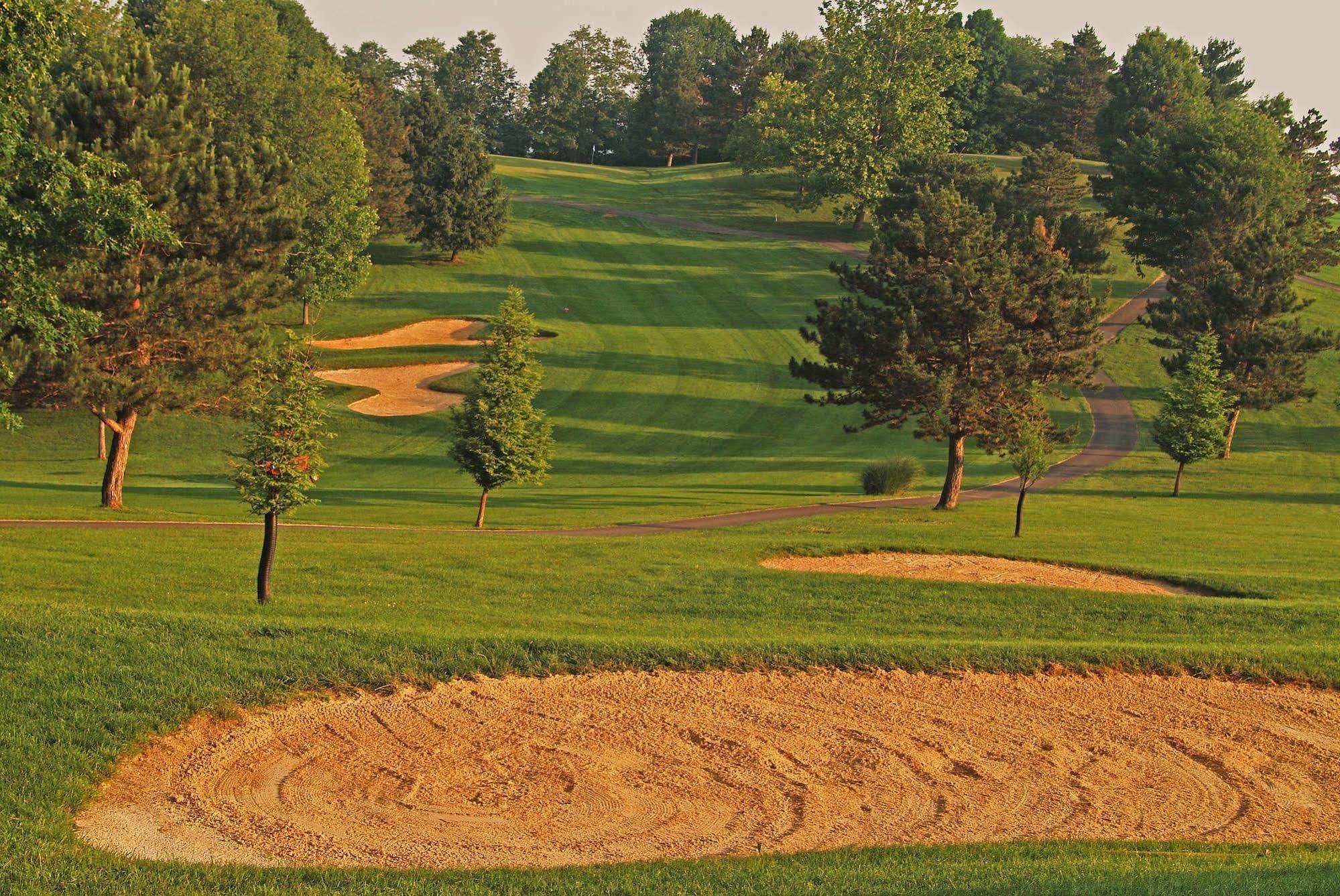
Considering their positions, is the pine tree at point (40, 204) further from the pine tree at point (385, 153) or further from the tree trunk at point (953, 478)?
the pine tree at point (385, 153)

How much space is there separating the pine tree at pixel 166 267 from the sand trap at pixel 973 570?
19.6 m

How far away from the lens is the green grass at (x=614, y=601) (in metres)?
10.4

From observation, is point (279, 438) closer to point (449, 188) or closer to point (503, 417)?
point (503, 417)

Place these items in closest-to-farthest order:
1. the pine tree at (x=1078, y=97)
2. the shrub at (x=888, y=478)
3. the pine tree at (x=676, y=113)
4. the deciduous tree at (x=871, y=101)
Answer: the shrub at (x=888, y=478) < the deciduous tree at (x=871, y=101) < the pine tree at (x=1078, y=97) < the pine tree at (x=676, y=113)

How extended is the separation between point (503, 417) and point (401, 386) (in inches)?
1159

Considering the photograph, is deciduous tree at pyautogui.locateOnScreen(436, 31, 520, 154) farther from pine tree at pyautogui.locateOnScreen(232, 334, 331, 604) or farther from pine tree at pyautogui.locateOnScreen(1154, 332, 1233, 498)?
pine tree at pyautogui.locateOnScreen(232, 334, 331, 604)

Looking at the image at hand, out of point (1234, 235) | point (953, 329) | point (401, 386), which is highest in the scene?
point (1234, 235)

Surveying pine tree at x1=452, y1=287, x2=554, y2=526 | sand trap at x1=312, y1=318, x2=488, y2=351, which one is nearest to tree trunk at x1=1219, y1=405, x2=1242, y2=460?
pine tree at x1=452, y1=287, x2=554, y2=526

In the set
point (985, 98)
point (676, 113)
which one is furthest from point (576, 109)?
point (985, 98)

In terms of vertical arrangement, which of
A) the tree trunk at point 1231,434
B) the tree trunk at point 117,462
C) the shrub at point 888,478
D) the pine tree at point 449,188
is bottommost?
the tree trunk at point 117,462

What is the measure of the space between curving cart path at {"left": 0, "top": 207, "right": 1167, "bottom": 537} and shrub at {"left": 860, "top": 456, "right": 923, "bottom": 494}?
676mm

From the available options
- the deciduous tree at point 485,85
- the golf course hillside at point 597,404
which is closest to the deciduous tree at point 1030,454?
the golf course hillside at point 597,404

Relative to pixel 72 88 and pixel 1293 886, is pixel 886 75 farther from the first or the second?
pixel 1293 886

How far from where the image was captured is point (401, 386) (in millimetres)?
63250
